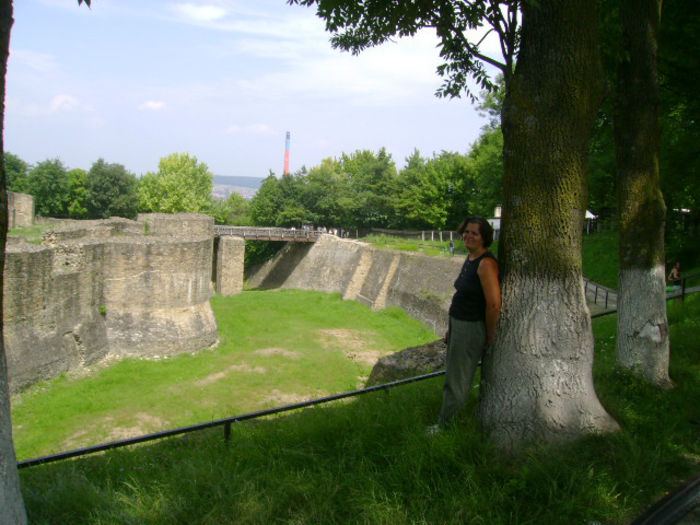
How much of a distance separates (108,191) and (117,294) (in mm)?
38825

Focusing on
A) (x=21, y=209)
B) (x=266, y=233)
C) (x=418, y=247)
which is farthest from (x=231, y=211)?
(x=418, y=247)

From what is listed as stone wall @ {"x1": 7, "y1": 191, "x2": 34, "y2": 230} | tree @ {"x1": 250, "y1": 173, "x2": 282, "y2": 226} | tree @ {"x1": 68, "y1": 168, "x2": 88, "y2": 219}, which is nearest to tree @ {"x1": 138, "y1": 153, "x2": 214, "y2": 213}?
tree @ {"x1": 68, "y1": 168, "x2": 88, "y2": 219}

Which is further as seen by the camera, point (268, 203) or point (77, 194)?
point (77, 194)

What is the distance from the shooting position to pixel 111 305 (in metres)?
15.5

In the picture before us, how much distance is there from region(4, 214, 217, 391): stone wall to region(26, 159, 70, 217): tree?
3779 cm

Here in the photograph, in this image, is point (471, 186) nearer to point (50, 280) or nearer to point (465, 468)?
point (50, 280)

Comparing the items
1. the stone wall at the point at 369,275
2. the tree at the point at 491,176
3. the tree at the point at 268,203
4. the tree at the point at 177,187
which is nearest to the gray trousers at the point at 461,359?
the stone wall at the point at 369,275

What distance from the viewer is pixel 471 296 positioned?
3842 millimetres

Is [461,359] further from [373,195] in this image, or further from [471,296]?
[373,195]

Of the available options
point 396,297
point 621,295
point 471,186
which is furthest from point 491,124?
point 621,295

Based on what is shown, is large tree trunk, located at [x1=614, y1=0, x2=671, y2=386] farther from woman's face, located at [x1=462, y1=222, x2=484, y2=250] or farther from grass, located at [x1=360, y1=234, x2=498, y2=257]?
grass, located at [x1=360, y1=234, x2=498, y2=257]

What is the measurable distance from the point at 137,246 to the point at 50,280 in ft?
9.87

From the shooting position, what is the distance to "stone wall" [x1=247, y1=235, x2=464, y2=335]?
21578mm

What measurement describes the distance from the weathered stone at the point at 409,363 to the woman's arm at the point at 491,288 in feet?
15.5
